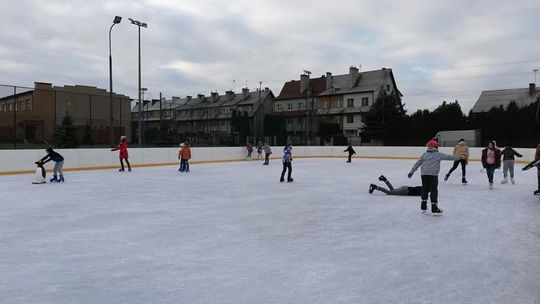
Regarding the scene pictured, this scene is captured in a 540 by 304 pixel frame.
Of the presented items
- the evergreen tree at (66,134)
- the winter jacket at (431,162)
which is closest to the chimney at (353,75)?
the evergreen tree at (66,134)

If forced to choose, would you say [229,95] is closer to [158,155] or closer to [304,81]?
[304,81]

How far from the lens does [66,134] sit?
17500 mm

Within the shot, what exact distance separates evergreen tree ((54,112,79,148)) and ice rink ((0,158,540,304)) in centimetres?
926

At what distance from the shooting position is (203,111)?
5909 cm

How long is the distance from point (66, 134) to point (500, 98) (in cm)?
4841

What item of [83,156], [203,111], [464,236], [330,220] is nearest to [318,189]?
[330,220]

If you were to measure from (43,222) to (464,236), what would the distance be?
19.0 ft

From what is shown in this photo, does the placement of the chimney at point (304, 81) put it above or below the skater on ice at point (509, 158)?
above

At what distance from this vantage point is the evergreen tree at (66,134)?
56.0 ft

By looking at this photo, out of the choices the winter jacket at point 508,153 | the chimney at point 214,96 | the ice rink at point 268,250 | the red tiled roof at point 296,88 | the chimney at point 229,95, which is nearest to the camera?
the ice rink at point 268,250

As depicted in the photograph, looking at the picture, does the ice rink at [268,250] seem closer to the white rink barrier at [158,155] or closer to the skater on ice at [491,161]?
the skater on ice at [491,161]

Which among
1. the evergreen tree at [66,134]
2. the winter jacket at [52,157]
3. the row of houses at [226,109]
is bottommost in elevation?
the winter jacket at [52,157]

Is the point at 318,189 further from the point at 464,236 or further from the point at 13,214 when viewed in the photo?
the point at 13,214

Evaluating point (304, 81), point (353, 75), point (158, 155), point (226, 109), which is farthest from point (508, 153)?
point (226, 109)
